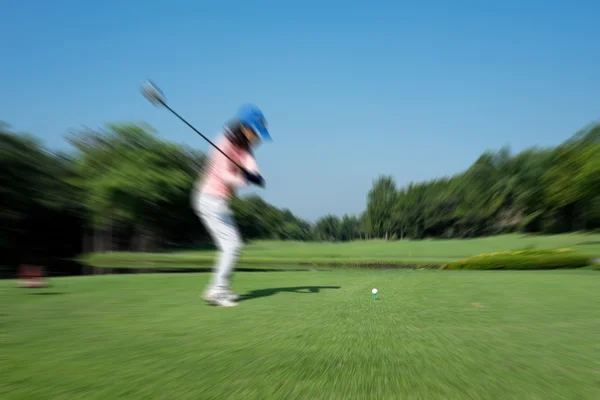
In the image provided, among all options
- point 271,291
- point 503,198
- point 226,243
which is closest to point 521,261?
point 271,291

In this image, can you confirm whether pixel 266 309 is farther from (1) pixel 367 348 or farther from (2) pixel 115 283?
(2) pixel 115 283

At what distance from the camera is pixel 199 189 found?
690 cm

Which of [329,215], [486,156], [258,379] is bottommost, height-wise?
[258,379]

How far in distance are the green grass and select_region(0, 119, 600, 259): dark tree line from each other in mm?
37517

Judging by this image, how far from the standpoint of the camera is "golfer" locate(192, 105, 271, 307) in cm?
664

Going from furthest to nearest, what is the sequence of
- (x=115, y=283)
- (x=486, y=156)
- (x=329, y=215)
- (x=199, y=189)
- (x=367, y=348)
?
(x=329, y=215), (x=486, y=156), (x=115, y=283), (x=199, y=189), (x=367, y=348)

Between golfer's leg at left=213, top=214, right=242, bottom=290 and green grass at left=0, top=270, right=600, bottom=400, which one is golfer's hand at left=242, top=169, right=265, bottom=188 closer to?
golfer's leg at left=213, top=214, right=242, bottom=290

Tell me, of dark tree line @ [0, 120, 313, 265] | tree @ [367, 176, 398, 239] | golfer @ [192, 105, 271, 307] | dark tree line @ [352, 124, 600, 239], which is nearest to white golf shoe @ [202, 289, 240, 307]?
golfer @ [192, 105, 271, 307]

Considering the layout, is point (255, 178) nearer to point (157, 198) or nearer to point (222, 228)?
point (222, 228)

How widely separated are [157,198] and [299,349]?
49.3 metres

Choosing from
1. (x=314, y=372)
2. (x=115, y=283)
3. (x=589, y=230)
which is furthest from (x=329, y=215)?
(x=314, y=372)

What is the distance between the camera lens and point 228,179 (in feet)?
21.8

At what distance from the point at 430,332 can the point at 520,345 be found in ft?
2.41

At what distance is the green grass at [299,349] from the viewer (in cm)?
256
